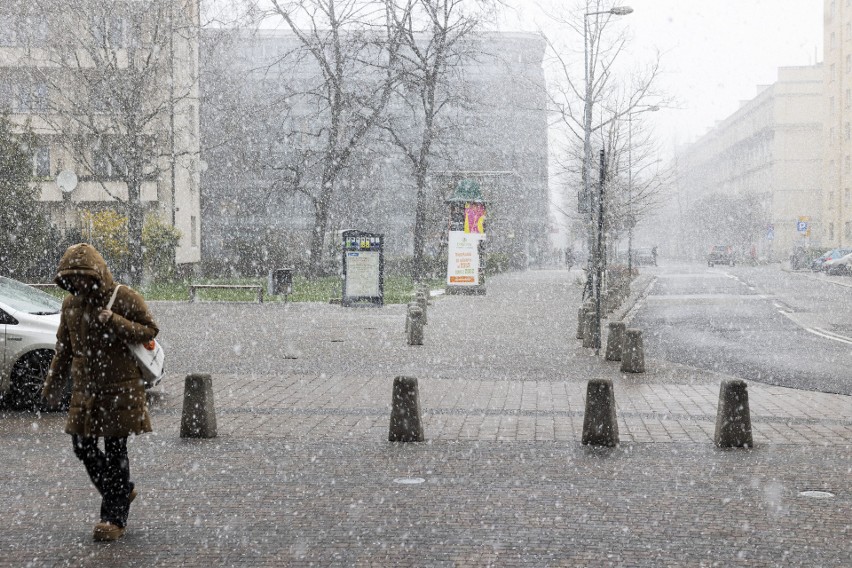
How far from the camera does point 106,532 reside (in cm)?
560

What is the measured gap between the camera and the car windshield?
1067 cm

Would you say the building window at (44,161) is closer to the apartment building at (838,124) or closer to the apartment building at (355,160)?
the apartment building at (355,160)

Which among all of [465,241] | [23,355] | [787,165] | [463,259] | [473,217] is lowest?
[23,355]

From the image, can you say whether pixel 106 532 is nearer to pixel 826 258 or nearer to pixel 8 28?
pixel 8 28

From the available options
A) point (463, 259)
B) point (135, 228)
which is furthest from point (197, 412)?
point (135, 228)

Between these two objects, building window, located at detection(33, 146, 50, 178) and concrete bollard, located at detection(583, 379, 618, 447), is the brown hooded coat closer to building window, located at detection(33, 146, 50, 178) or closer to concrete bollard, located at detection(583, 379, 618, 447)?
concrete bollard, located at detection(583, 379, 618, 447)

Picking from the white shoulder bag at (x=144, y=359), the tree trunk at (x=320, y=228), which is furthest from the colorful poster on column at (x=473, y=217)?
the white shoulder bag at (x=144, y=359)

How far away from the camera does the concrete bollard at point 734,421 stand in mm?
8359

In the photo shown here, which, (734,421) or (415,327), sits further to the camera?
(415,327)

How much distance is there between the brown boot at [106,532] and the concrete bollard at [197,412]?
3.08m

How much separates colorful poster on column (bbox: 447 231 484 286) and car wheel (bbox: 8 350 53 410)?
79.7ft

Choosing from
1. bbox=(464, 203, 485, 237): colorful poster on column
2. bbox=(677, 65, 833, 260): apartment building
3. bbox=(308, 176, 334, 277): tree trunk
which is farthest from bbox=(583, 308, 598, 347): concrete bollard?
bbox=(677, 65, 833, 260): apartment building

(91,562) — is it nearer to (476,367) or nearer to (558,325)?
(476,367)

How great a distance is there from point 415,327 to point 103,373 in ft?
36.7
